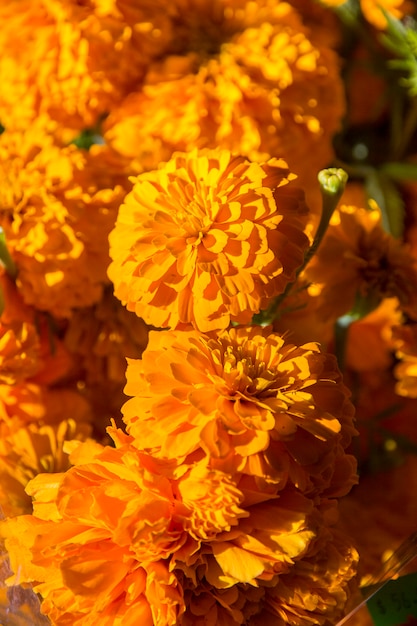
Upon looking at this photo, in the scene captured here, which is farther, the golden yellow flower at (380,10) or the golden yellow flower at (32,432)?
the golden yellow flower at (380,10)

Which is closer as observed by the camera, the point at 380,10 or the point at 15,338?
the point at 15,338

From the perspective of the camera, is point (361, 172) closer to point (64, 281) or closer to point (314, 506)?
point (64, 281)

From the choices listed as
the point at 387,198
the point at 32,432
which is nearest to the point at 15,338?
the point at 32,432

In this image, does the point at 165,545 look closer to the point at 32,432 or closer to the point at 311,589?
the point at 311,589

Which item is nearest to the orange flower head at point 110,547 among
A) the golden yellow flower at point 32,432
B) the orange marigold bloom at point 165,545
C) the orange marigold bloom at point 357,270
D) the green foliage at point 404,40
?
the orange marigold bloom at point 165,545

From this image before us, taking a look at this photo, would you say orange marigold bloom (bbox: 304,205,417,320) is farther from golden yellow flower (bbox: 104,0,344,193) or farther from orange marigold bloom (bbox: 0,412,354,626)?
orange marigold bloom (bbox: 0,412,354,626)

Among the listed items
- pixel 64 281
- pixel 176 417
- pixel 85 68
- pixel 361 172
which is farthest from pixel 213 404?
pixel 361 172

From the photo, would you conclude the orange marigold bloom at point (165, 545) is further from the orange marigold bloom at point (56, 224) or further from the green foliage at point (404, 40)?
the green foliage at point (404, 40)
